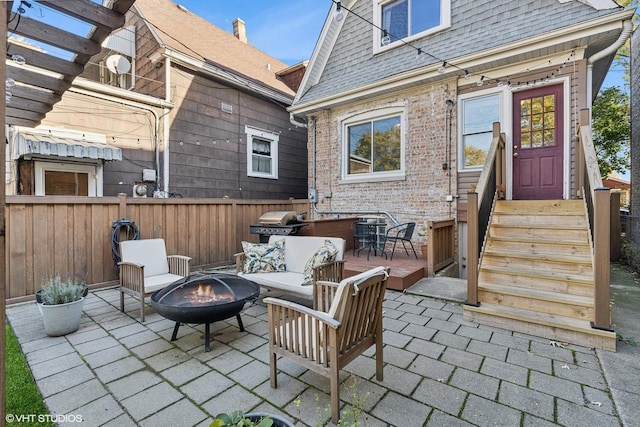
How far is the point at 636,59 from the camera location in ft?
25.3

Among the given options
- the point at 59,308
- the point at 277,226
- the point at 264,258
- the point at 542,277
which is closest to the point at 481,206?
the point at 542,277

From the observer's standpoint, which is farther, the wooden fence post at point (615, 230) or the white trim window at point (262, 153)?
the white trim window at point (262, 153)

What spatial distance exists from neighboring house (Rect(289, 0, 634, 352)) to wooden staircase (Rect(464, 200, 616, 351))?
0.07m

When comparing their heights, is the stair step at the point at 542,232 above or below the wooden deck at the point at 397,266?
above

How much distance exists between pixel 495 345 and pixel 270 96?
9016 mm

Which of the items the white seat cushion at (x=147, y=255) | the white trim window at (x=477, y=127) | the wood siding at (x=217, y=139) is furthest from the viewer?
the wood siding at (x=217, y=139)

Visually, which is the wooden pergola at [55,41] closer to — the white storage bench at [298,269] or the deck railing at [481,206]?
the white storage bench at [298,269]

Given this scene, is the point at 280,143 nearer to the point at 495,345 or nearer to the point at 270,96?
the point at 270,96

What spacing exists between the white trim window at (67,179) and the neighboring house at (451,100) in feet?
16.5

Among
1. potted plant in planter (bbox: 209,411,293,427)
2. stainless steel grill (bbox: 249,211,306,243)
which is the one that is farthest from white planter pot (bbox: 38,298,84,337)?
stainless steel grill (bbox: 249,211,306,243)

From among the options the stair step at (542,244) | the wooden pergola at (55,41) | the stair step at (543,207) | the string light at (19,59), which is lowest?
the stair step at (542,244)

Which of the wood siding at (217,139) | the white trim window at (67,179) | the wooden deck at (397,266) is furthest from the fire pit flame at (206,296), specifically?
the wood siding at (217,139)

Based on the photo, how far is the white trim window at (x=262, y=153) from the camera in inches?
367

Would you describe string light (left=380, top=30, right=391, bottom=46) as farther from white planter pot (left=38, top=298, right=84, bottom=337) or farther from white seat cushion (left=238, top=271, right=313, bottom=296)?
white planter pot (left=38, top=298, right=84, bottom=337)
